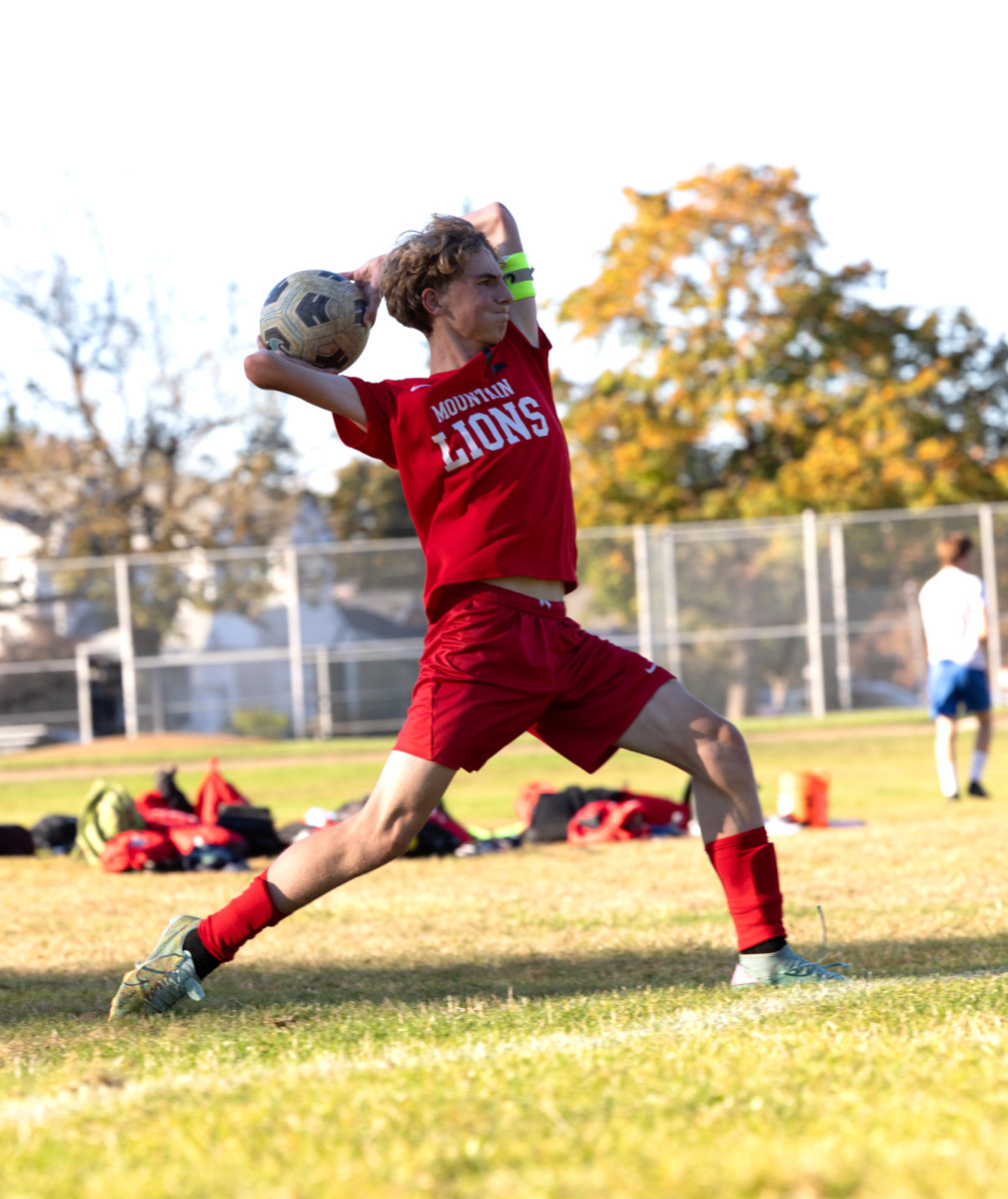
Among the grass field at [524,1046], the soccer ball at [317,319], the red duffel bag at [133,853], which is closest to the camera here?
the grass field at [524,1046]

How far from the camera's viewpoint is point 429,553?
422 centimetres

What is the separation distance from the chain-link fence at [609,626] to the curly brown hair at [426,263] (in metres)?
20.7

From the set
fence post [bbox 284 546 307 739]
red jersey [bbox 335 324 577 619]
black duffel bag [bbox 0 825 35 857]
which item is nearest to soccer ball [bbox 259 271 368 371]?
red jersey [bbox 335 324 577 619]

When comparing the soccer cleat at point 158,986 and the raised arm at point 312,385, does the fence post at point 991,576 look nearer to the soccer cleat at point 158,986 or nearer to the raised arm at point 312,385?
the raised arm at point 312,385

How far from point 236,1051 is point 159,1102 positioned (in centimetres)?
69

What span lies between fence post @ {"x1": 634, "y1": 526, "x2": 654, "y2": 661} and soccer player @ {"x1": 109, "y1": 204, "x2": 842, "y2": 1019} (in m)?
20.6

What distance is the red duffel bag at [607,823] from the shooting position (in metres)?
9.33

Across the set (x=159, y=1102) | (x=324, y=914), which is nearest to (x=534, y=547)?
(x=159, y=1102)

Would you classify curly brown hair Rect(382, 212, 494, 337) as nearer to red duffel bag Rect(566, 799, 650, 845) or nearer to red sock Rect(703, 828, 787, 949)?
red sock Rect(703, 828, 787, 949)

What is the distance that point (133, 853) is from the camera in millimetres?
8555

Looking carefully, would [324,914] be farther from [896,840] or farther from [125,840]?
[896,840]

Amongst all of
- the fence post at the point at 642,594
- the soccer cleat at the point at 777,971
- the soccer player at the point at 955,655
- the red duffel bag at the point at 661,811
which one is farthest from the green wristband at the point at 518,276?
the fence post at the point at 642,594

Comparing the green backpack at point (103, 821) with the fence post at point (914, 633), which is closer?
the green backpack at point (103, 821)

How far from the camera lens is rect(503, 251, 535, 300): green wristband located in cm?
454
